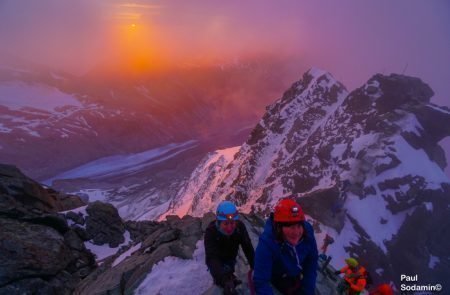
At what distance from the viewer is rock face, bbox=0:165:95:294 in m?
20.5

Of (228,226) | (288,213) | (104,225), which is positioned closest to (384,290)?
(228,226)

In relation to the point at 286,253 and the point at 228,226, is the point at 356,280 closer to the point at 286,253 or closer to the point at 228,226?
the point at 228,226

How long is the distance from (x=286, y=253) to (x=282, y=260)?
20cm

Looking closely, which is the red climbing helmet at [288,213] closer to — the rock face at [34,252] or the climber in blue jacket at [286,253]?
the climber in blue jacket at [286,253]

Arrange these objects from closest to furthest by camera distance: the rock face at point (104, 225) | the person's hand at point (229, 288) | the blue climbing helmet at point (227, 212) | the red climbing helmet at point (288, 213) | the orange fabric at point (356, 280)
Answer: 1. the red climbing helmet at point (288, 213)
2. the person's hand at point (229, 288)
3. the blue climbing helmet at point (227, 212)
4. the orange fabric at point (356, 280)
5. the rock face at point (104, 225)

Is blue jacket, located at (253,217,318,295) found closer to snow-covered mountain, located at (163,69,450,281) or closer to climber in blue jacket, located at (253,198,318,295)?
climber in blue jacket, located at (253,198,318,295)

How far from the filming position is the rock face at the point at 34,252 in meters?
20.5

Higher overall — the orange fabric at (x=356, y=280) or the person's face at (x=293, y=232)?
the person's face at (x=293, y=232)

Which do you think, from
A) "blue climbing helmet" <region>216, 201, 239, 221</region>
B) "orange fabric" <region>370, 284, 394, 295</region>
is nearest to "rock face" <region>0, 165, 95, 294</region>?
"blue climbing helmet" <region>216, 201, 239, 221</region>

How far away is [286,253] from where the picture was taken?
8.70 meters

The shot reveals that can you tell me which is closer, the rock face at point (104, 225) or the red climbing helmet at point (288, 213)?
the red climbing helmet at point (288, 213)

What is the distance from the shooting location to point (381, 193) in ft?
283

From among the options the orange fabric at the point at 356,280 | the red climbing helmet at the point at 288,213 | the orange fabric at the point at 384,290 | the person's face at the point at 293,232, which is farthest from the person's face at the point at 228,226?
the orange fabric at the point at 384,290

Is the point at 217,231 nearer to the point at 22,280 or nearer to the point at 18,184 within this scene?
the point at 22,280
